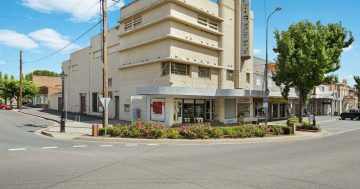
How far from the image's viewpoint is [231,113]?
3688 cm

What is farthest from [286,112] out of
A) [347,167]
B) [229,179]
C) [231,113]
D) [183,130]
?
[229,179]

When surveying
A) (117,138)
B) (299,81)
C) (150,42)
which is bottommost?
(117,138)

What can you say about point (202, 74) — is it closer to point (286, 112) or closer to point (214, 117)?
point (214, 117)

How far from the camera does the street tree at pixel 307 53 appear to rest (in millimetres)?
29859

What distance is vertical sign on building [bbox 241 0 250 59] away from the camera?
3638 centimetres

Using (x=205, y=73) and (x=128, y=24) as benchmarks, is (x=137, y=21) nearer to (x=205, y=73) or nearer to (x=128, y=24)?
(x=128, y=24)

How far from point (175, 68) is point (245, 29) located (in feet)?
35.8

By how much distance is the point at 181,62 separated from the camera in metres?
30.5

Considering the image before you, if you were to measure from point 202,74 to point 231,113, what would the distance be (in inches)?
254

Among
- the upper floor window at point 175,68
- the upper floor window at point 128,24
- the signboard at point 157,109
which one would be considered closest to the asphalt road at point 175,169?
the signboard at point 157,109

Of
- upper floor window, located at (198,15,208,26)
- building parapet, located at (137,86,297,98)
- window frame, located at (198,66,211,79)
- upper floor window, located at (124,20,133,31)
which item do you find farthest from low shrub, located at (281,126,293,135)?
upper floor window, located at (124,20,133,31)

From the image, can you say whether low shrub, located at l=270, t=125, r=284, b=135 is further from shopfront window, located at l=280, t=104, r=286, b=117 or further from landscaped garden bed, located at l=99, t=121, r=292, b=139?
shopfront window, located at l=280, t=104, r=286, b=117

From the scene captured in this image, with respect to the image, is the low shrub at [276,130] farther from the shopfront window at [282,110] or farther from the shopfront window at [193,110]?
the shopfront window at [282,110]

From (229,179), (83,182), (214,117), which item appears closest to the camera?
(83,182)
